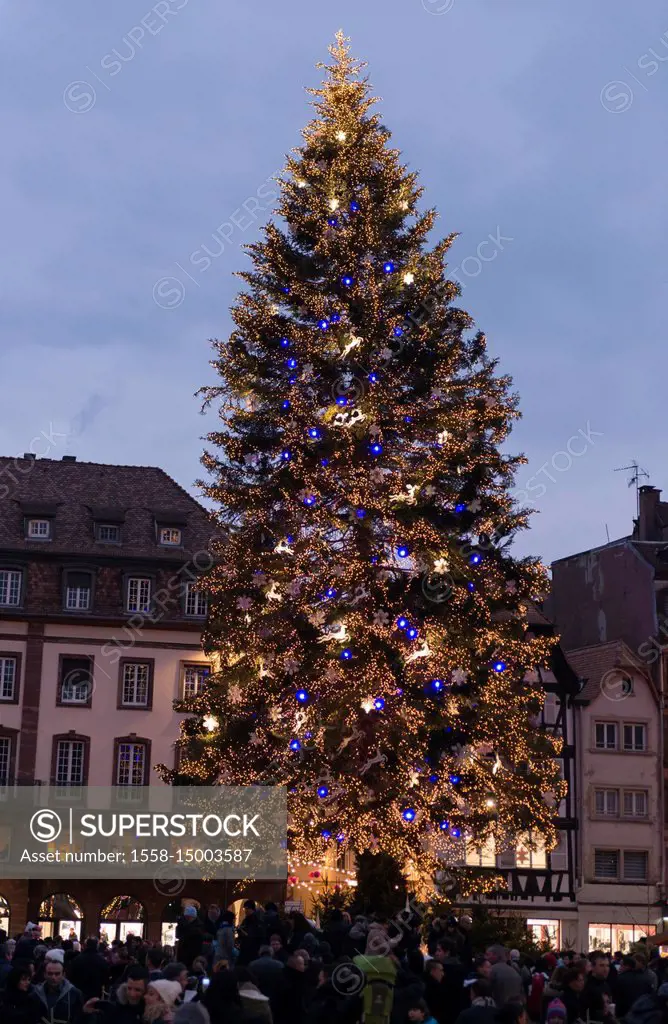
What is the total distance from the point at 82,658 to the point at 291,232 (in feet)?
69.6

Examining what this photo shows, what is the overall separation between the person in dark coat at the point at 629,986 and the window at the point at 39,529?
125 feet

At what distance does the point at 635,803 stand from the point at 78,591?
68.6 feet

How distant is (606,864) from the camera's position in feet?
185

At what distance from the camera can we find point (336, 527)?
→ 34.8 meters

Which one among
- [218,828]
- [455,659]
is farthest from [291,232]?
[218,828]

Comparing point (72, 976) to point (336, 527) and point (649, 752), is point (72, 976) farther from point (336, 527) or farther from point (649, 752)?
point (649, 752)

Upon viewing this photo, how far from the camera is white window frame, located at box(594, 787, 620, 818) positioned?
56.6 metres

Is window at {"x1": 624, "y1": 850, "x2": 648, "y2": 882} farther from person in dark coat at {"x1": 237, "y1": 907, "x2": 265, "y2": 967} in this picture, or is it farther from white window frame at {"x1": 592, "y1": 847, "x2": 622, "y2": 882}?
person in dark coat at {"x1": 237, "y1": 907, "x2": 265, "y2": 967}

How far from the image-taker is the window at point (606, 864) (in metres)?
56.0

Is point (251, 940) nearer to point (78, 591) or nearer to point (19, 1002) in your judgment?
point (19, 1002)

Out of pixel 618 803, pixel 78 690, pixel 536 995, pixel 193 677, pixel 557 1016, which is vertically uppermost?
pixel 193 677

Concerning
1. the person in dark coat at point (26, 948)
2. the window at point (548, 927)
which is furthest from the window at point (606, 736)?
the person in dark coat at point (26, 948)

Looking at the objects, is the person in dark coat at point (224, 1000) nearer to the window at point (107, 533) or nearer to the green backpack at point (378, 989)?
the green backpack at point (378, 989)

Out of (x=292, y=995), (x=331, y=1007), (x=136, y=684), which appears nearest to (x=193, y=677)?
(x=136, y=684)
